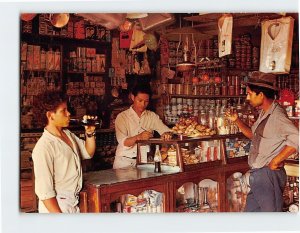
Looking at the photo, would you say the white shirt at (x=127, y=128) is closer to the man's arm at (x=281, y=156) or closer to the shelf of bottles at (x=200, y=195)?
the shelf of bottles at (x=200, y=195)

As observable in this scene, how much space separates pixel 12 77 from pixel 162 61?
239 cm

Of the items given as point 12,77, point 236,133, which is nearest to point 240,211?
point 236,133

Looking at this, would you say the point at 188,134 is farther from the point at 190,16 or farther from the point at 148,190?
the point at 190,16

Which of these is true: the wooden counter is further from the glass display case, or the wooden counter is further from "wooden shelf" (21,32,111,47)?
"wooden shelf" (21,32,111,47)

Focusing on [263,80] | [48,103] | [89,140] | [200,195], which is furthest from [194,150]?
[48,103]

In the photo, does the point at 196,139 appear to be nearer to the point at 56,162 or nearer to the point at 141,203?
the point at 141,203

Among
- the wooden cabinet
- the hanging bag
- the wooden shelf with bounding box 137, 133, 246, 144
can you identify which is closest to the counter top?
the wooden shelf with bounding box 137, 133, 246, 144

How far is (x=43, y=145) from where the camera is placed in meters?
4.17

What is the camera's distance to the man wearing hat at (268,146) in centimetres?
477

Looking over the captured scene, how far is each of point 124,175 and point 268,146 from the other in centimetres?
155

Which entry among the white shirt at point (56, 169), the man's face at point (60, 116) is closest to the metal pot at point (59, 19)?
the man's face at point (60, 116)

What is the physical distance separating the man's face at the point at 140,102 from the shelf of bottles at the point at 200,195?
1065 mm

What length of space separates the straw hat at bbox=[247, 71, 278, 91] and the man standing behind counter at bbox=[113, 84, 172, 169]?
3.62 feet

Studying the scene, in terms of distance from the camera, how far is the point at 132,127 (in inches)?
209
